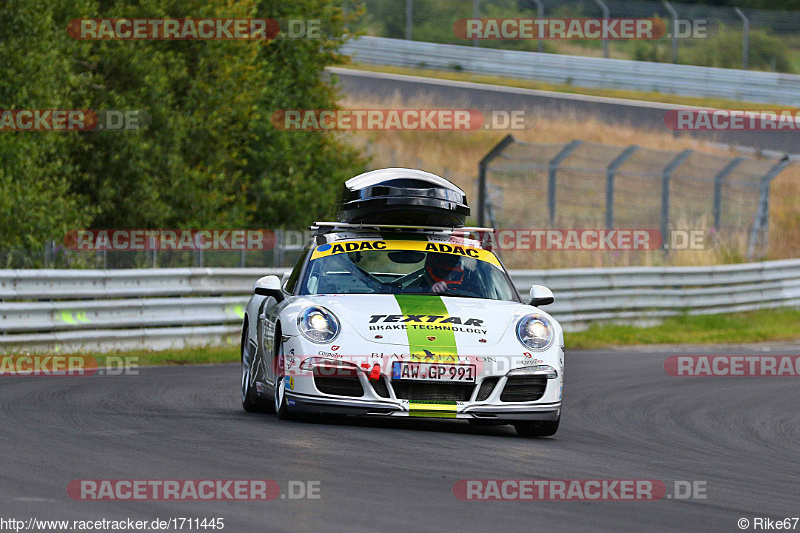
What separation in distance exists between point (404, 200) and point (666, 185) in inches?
612

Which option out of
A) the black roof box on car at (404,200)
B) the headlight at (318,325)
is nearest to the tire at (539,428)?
the headlight at (318,325)

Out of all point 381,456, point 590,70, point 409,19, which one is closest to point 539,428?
point 381,456

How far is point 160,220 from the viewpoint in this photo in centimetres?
2239

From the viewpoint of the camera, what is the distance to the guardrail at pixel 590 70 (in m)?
40.6

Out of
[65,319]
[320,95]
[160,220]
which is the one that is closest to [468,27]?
[320,95]

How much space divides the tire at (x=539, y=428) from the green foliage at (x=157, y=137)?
34.4 feet

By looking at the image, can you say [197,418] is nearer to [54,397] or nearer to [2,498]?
[54,397]

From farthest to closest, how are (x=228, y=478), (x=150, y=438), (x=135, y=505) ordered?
1. (x=150, y=438)
2. (x=228, y=478)
3. (x=135, y=505)

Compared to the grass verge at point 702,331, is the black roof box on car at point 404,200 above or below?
above

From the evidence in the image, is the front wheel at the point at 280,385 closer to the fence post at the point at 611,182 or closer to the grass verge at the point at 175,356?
the grass verge at the point at 175,356

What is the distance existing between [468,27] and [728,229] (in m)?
18.4

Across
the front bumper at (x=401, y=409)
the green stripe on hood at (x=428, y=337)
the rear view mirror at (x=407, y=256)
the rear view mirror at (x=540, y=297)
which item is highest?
the rear view mirror at (x=407, y=256)

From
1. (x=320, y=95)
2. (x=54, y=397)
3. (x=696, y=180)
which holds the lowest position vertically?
(x=54, y=397)

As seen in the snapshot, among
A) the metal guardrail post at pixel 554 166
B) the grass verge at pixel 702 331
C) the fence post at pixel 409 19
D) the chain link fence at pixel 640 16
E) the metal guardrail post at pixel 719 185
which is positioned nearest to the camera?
the grass verge at pixel 702 331
